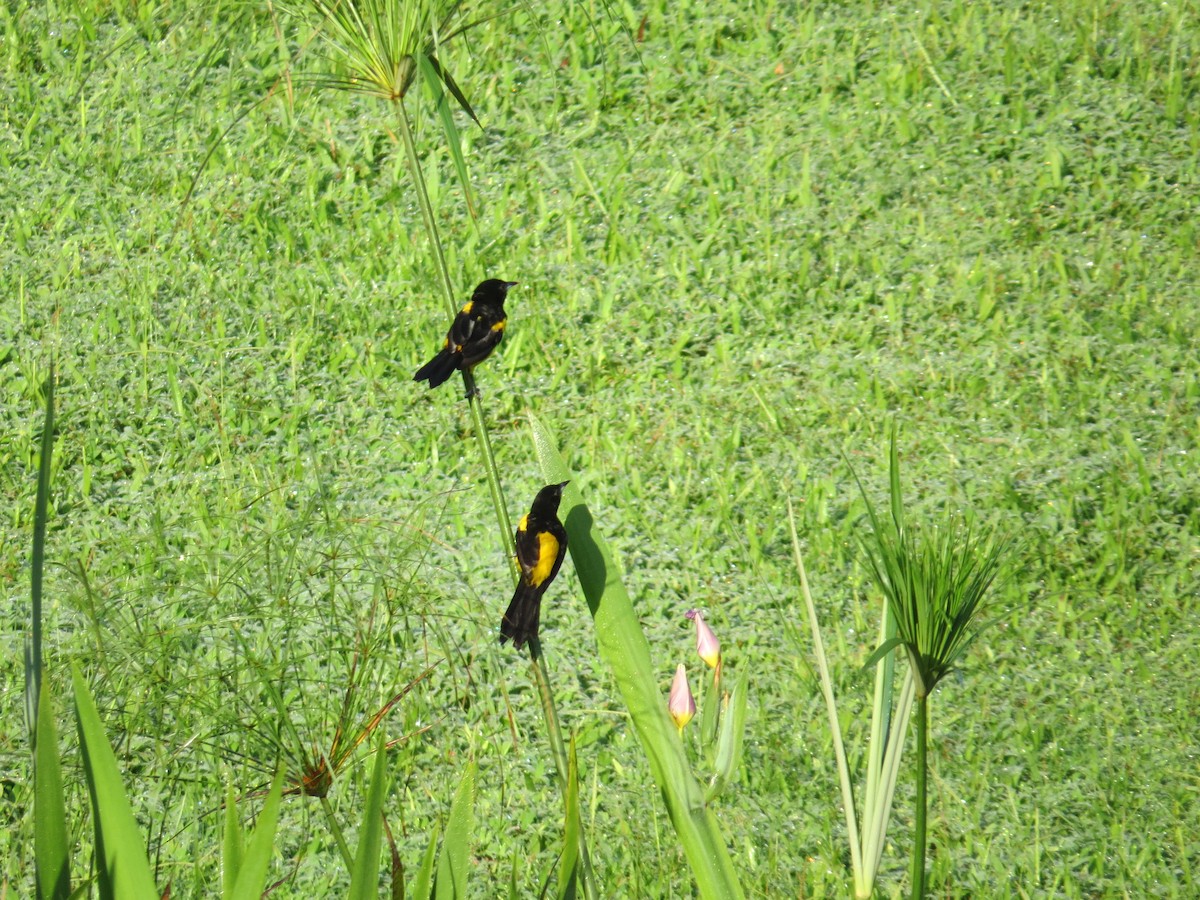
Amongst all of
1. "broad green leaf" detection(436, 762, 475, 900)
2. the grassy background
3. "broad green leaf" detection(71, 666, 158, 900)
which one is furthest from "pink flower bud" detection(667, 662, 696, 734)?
the grassy background

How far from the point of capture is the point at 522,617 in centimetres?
102

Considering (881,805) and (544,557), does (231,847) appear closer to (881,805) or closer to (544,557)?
(544,557)

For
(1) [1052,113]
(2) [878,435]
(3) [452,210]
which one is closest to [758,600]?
(2) [878,435]

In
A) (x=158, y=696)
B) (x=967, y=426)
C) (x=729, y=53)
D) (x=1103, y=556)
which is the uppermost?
(x=729, y=53)

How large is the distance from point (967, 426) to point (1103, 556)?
472mm

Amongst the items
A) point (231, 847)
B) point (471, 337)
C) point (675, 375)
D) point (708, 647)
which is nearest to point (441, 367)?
point (471, 337)

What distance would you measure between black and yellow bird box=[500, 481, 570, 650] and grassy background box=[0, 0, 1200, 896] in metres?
0.98

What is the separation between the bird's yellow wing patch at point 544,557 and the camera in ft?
3.44

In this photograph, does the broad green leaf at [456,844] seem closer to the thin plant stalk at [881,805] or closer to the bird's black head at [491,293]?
the thin plant stalk at [881,805]

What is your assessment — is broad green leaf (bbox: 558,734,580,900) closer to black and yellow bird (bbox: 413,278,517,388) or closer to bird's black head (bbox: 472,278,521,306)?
black and yellow bird (bbox: 413,278,517,388)

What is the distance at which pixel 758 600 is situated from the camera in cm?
277

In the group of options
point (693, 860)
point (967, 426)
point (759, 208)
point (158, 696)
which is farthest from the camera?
point (759, 208)

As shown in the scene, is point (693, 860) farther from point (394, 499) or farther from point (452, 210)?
point (452, 210)

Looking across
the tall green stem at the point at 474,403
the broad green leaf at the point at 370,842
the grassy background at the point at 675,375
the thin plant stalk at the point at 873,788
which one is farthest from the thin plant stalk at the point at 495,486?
the grassy background at the point at 675,375
